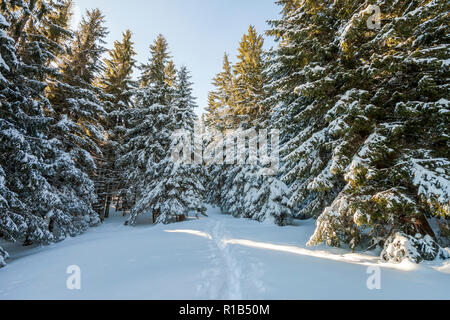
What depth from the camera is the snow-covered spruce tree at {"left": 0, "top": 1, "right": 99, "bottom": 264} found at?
7430mm

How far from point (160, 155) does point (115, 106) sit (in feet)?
21.0

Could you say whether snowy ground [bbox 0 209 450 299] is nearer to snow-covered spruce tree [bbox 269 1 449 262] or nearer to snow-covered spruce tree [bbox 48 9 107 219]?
snow-covered spruce tree [bbox 269 1 449 262]

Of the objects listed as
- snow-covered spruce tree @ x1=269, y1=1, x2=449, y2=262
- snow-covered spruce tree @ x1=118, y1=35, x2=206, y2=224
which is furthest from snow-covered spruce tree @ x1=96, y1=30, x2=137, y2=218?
snow-covered spruce tree @ x1=269, y1=1, x2=449, y2=262

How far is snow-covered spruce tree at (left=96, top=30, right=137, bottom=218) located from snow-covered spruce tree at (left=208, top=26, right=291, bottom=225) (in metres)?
8.85

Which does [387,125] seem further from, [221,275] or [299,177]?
[221,275]

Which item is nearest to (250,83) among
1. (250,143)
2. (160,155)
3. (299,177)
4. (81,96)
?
(250,143)

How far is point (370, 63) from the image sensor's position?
237 inches

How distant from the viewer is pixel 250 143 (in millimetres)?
16094

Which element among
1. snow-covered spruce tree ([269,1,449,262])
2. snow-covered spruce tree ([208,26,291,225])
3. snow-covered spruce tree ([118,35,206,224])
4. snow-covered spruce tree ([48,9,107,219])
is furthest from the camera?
snow-covered spruce tree ([118,35,206,224])

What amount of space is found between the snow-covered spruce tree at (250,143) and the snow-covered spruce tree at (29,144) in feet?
36.1

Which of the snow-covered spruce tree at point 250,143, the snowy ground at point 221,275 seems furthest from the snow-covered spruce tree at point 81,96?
the snow-covered spruce tree at point 250,143

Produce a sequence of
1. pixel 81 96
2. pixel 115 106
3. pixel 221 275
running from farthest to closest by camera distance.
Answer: pixel 115 106 < pixel 81 96 < pixel 221 275

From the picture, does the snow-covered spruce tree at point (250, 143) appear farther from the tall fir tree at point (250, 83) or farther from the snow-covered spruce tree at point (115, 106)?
the snow-covered spruce tree at point (115, 106)
